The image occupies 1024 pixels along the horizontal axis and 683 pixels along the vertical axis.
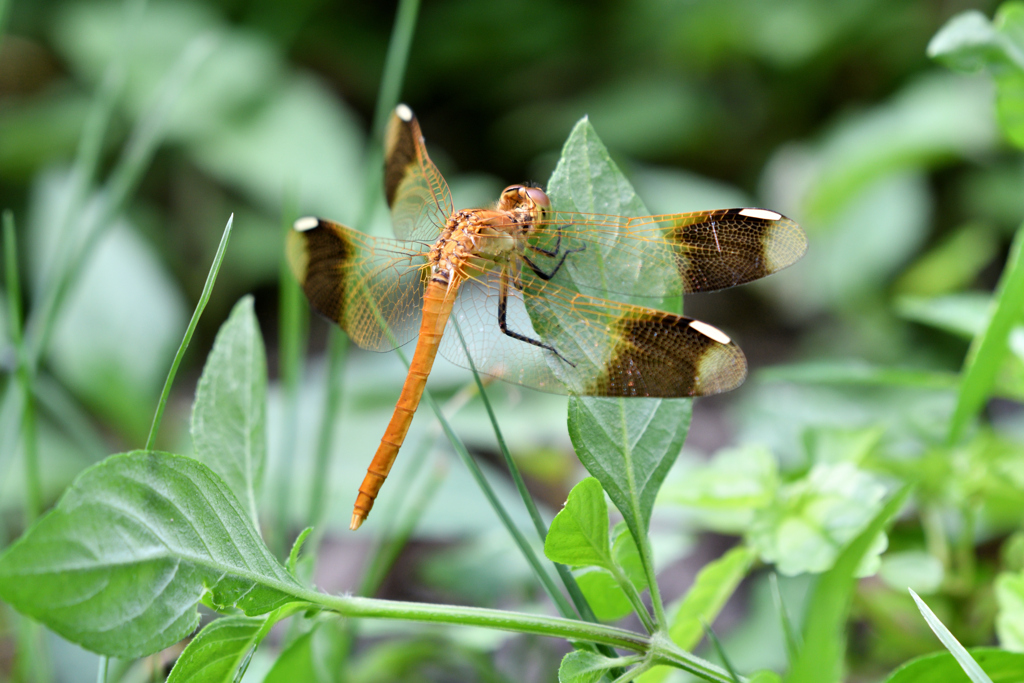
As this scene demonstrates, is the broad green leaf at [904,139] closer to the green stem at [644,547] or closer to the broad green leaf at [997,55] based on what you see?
the broad green leaf at [997,55]

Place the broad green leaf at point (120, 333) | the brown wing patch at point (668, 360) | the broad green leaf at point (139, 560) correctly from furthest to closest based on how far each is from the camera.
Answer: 1. the broad green leaf at point (120, 333)
2. the brown wing patch at point (668, 360)
3. the broad green leaf at point (139, 560)

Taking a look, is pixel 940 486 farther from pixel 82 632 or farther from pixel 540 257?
pixel 82 632

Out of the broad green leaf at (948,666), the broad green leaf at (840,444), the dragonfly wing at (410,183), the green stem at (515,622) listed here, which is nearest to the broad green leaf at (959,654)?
the broad green leaf at (948,666)

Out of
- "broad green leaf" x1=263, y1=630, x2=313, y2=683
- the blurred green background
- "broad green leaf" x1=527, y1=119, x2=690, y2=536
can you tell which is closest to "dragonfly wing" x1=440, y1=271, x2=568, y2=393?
"broad green leaf" x1=527, y1=119, x2=690, y2=536

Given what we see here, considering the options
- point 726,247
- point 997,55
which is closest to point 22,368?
point 726,247

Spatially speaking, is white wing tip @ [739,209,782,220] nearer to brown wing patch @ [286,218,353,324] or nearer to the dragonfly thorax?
the dragonfly thorax

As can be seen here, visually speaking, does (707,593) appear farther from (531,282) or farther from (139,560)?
(139,560)
